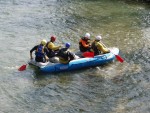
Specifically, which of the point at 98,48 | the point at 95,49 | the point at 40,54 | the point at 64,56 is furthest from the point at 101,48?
the point at 40,54

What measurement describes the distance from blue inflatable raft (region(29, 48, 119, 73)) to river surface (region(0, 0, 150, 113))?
265 mm

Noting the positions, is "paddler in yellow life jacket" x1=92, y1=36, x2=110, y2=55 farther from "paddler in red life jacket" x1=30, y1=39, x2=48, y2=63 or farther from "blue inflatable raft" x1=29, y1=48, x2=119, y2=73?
"paddler in red life jacket" x1=30, y1=39, x2=48, y2=63

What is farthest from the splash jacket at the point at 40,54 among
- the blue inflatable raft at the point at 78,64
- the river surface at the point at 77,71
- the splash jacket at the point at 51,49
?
the river surface at the point at 77,71

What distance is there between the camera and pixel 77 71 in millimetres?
17125

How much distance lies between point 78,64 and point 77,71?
38cm

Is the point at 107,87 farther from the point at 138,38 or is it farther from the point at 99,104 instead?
the point at 138,38

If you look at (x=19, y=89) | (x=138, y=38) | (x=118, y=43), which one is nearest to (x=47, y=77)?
(x=19, y=89)

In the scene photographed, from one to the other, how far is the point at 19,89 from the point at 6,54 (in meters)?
4.01

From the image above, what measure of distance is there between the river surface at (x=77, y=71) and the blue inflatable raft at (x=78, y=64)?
0.26 meters

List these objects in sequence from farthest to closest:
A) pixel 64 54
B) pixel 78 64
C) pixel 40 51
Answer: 1. pixel 78 64
2. pixel 64 54
3. pixel 40 51

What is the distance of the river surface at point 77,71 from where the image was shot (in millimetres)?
14180

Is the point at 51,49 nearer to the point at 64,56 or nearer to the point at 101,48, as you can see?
the point at 64,56

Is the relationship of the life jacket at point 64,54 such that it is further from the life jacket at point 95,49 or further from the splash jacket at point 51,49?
the life jacket at point 95,49

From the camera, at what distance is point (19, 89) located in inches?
594
